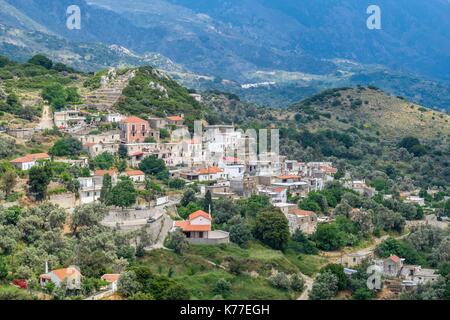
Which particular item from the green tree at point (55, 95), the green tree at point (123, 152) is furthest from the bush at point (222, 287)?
the green tree at point (55, 95)

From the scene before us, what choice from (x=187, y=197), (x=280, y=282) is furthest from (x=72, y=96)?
(x=280, y=282)

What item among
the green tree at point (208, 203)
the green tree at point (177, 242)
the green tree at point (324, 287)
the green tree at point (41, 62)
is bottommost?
the green tree at point (324, 287)

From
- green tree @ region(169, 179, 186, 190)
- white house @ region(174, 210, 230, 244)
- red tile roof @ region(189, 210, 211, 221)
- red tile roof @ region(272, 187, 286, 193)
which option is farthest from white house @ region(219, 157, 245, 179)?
white house @ region(174, 210, 230, 244)

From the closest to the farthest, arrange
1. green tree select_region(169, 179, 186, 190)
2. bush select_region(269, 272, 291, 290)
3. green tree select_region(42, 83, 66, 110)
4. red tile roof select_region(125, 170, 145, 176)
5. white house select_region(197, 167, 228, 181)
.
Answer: bush select_region(269, 272, 291, 290) < red tile roof select_region(125, 170, 145, 176) < green tree select_region(169, 179, 186, 190) < white house select_region(197, 167, 228, 181) < green tree select_region(42, 83, 66, 110)

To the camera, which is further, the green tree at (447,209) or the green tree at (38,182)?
the green tree at (447,209)

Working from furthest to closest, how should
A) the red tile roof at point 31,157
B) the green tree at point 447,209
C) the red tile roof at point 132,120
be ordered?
the green tree at point 447,209 → the red tile roof at point 132,120 → the red tile roof at point 31,157

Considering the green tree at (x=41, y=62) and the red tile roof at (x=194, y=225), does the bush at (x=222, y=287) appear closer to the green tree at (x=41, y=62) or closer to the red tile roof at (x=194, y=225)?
the red tile roof at (x=194, y=225)

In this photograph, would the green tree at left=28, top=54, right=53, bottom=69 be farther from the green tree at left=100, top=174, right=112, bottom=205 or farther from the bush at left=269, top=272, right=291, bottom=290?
the bush at left=269, top=272, right=291, bottom=290
